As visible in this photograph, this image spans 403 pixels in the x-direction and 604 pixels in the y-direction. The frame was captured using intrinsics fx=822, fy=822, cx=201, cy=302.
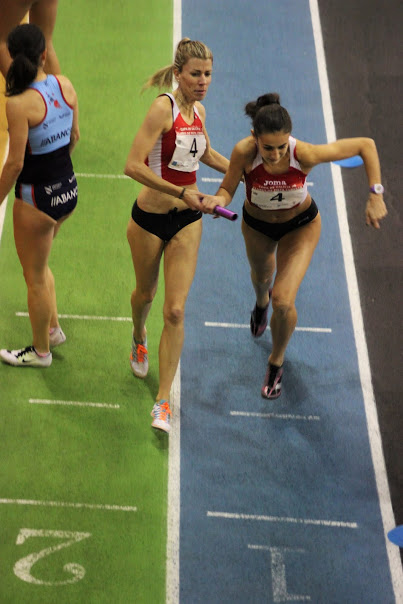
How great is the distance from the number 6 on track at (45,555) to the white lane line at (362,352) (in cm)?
184

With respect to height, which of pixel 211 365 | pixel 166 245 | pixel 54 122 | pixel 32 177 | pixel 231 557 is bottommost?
pixel 231 557

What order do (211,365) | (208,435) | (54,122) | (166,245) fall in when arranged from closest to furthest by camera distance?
(54,122) → (166,245) → (208,435) → (211,365)

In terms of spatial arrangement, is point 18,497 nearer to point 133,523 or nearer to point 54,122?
point 133,523

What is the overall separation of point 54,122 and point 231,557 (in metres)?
2.76

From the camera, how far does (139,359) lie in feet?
18.8

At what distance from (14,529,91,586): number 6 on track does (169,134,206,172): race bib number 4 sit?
89.5 inches

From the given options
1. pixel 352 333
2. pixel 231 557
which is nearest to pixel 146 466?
pixel 231 557

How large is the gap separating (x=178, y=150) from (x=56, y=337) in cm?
177

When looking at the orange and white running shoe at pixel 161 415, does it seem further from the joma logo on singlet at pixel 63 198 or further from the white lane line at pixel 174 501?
the joma logo on singlet at pixel 63 198

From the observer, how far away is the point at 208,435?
550cm

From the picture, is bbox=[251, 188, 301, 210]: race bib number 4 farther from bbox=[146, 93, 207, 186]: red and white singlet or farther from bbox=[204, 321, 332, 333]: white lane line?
bbox=[204, 321, 332, 333]: white lane line

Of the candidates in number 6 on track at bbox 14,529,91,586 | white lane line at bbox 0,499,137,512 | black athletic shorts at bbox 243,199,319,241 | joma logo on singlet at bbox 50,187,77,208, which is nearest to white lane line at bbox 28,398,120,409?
white lane line at bbox 0,499,137,512

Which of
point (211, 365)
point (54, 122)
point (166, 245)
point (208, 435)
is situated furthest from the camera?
point (211, 365)

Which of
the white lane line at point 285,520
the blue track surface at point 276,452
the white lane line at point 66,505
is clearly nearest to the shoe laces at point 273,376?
the blue track surface at point 276,452
